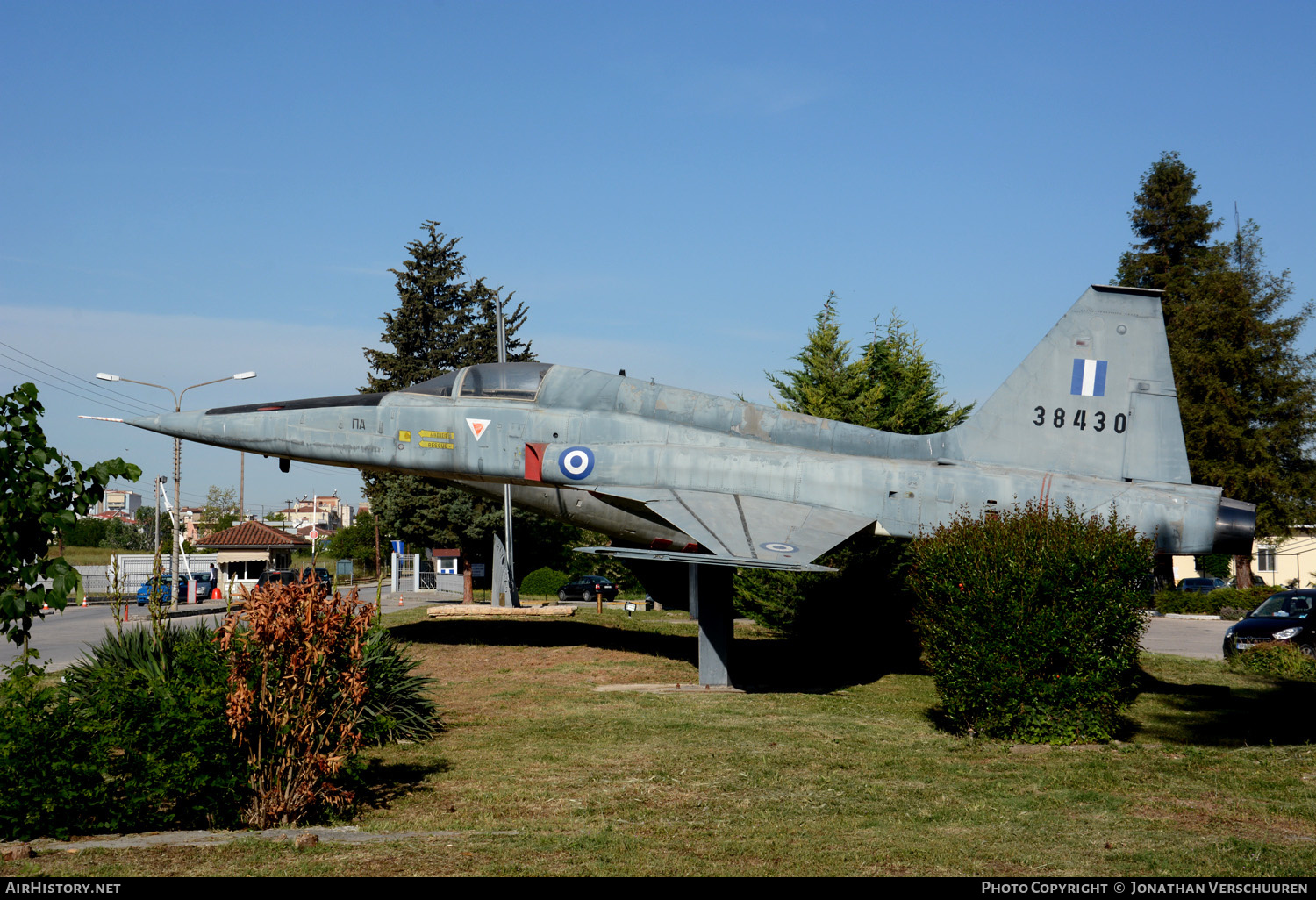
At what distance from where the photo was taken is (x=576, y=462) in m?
17.3

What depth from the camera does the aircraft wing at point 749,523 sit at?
13945 mm

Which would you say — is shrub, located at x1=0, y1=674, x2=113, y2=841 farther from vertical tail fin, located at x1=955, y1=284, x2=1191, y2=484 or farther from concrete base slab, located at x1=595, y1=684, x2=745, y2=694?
vertical tail fin, located at x1=955, y1=284, x2=1191, y2=484

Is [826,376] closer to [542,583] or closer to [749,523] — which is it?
[749,523]

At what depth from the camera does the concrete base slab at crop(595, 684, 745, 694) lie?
1585 cm

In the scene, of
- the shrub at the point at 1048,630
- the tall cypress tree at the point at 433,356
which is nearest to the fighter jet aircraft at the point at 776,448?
the shrub at the point at 1048,630

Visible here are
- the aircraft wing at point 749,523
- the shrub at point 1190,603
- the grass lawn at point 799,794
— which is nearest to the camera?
the grass lawn at point 799,794

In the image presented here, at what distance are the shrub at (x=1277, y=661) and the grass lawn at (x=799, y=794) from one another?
275cm

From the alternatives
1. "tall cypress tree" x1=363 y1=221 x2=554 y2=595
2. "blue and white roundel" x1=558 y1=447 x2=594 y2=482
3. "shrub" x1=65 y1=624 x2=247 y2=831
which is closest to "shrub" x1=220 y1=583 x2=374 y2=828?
"shrub" x1=65 y1=624 x2=247 y2=831

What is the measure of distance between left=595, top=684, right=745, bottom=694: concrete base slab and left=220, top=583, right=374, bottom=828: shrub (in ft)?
27.0

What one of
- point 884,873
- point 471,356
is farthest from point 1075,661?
point 471,356

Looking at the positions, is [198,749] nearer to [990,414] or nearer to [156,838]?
[156,838]

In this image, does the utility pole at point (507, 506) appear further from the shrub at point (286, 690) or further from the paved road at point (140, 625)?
the shrub at point (286, 690)

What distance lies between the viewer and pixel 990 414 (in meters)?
16.8

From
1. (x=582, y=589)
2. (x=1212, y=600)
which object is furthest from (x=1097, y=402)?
(x=582, y=589)
